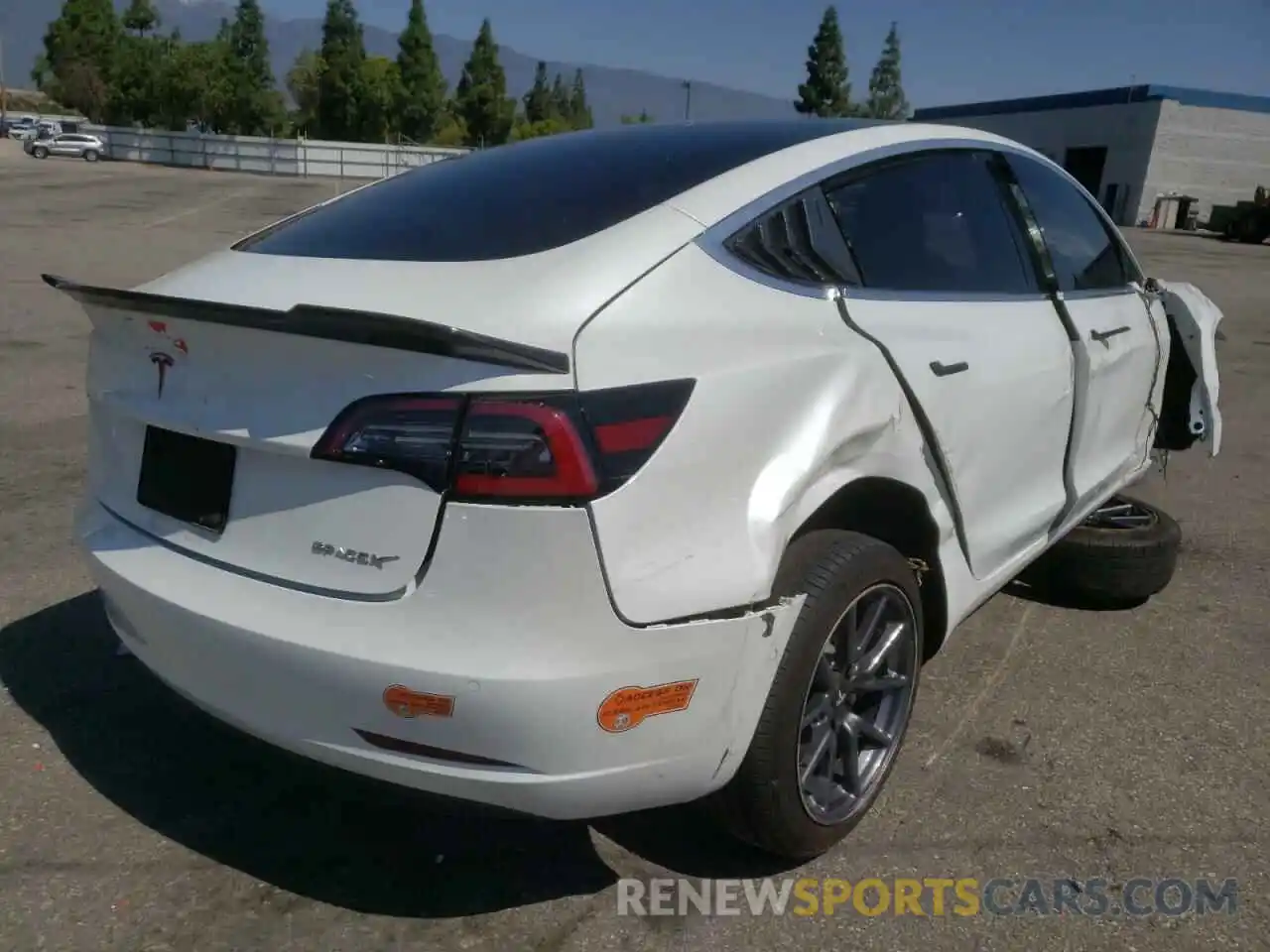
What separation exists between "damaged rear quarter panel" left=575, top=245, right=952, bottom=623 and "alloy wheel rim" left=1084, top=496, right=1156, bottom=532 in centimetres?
248

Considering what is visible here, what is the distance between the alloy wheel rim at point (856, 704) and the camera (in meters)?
2.62

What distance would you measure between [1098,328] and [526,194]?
2.11 metres

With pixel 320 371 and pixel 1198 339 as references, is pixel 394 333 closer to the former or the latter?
pixel 320 371

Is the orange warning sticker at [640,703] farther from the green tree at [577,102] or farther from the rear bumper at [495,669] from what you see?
the green tree at [577,102]

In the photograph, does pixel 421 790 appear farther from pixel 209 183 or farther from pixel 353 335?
pixel 209 183

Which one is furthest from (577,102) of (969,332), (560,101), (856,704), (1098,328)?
(856,704)

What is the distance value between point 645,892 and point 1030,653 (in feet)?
6.48

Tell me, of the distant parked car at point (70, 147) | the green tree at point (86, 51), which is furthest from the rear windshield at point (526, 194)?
the green tree at point (86, 51)

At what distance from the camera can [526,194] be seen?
110 inches

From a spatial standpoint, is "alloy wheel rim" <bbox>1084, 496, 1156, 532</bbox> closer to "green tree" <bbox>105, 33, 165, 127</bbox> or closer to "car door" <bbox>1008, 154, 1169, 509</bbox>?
"car door" <bbox>1008, 154, 1169, 509</bbox>

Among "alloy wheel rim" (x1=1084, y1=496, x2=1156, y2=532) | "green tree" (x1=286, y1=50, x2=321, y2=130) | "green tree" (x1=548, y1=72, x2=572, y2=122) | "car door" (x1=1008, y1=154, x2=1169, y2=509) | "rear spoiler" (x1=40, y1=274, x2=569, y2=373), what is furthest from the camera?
"green tree" (x1=548, y1=72, x2=572, y2=122)

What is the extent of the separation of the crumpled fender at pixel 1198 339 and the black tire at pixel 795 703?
9.20 feet

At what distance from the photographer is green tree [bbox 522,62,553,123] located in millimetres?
95188

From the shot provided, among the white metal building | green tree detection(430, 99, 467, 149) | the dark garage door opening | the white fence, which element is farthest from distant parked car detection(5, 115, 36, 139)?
the white metal building
